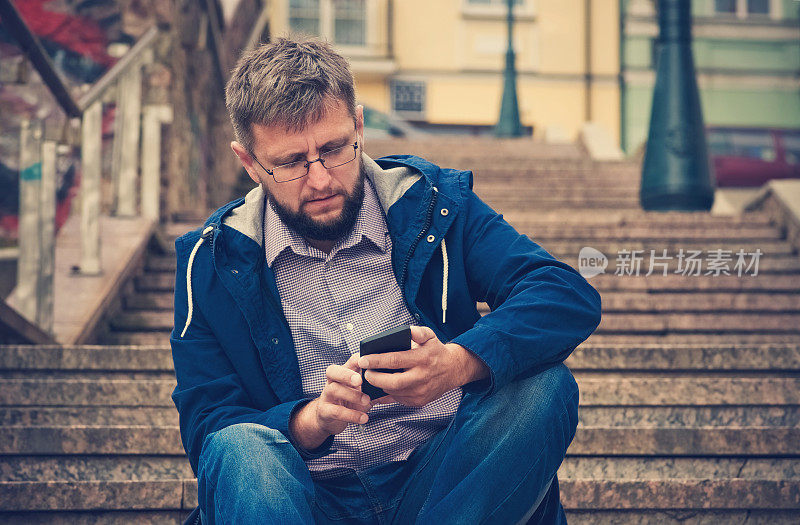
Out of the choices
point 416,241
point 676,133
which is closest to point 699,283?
point 676,133

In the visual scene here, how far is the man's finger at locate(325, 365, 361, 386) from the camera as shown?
67.2 inches

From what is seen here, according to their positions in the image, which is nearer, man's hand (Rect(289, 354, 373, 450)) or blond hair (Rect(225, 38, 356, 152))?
man's hand (Rect(289, 354, 373, 450))

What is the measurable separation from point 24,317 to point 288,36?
217 cm

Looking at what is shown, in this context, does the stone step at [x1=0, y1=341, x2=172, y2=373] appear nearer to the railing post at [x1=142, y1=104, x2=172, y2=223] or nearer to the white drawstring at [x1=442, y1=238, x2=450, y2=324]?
the white drawstring at [x1=442, y1=238, x2=450, y2=324]

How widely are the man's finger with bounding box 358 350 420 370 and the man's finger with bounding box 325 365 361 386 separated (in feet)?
0.09

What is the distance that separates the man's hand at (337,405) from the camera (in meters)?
1.72

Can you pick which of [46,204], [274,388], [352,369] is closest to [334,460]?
[274,388]

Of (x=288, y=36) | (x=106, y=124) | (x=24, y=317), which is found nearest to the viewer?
(x=288, y=36)

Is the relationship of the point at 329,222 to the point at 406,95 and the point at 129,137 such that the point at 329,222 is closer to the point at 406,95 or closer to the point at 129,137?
the point at 129,137

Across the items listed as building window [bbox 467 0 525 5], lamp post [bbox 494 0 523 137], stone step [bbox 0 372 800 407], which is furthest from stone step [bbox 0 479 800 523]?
building window [bbox 467 0 525 5]

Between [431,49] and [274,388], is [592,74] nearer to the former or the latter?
[431,49]

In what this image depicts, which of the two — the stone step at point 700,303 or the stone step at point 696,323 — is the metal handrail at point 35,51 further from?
the stone step at point 696,323

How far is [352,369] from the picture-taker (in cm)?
175

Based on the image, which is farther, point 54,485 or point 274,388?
point 54,485
